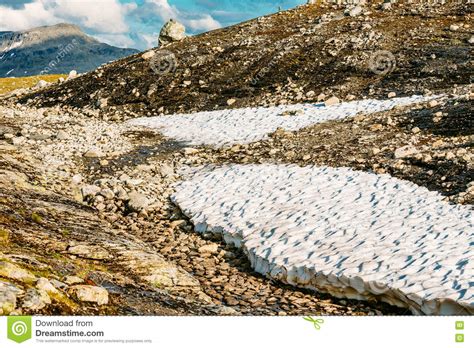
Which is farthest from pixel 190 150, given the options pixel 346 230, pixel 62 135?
pixel 346 230

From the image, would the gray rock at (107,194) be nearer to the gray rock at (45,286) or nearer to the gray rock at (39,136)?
the gray rock at (39,136)

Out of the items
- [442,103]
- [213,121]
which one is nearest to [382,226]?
[442,103]

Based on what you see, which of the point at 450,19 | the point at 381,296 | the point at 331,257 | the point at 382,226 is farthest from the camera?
the point at 450,19

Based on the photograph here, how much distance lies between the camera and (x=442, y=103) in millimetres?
27078

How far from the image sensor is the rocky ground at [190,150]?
1217 cm

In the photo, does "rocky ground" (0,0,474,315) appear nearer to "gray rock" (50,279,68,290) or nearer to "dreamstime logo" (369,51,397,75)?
"gray rock" (50,279,68,290)

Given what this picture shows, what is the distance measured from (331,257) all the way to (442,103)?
54.5 feet

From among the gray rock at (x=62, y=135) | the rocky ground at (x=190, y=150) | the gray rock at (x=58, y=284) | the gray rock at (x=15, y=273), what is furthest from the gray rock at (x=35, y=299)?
the gray rock at (x=62, y=135)

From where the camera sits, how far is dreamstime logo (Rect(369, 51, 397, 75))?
119ft

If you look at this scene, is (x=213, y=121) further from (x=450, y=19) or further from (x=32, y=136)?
(x=450, y=19)

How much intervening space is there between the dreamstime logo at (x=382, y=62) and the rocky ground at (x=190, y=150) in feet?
2.34

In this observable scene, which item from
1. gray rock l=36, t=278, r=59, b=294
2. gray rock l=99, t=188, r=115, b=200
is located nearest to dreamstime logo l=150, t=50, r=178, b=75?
gray rock l=99, t=188, r=115, b=200
